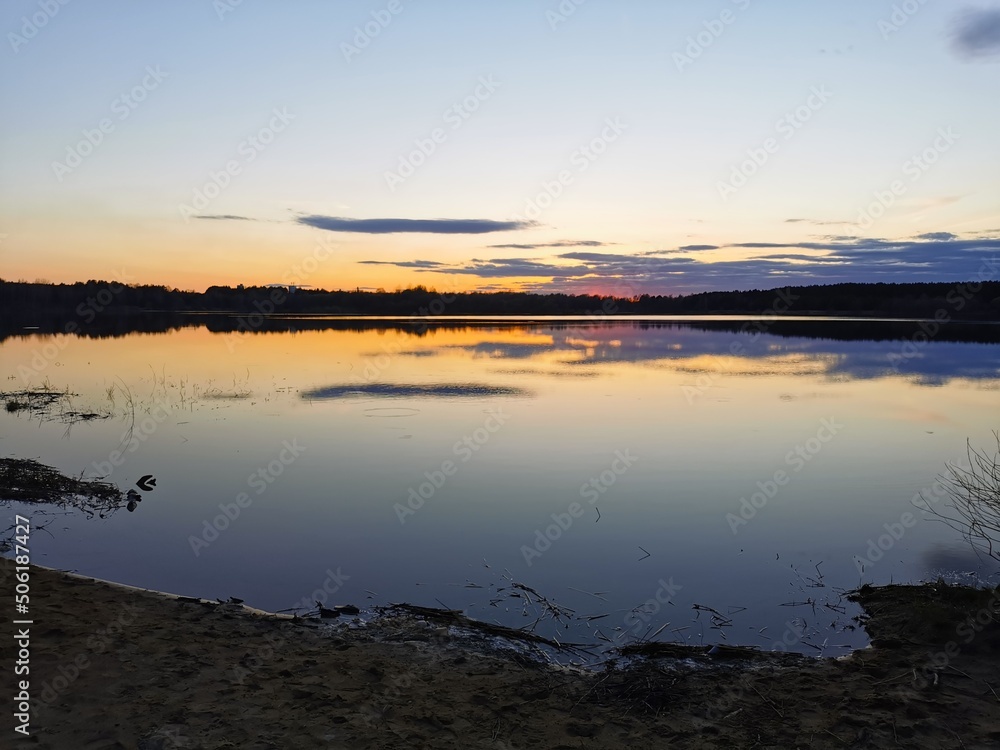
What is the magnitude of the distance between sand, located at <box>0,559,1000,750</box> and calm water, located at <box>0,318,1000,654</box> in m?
0.76

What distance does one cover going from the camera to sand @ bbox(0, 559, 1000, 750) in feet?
15.1

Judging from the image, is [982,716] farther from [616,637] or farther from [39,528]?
[39,528]

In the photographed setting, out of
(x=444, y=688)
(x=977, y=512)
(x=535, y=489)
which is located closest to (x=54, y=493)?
(x=535, y=489)

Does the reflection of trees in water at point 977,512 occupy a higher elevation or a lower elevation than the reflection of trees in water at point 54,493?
higher

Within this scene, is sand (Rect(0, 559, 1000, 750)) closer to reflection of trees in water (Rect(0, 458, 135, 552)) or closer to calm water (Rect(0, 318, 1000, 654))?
calm water (Rect(0, 318, 1000, 654))

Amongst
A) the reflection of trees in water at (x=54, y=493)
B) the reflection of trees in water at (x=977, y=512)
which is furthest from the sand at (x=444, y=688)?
the reflection of trees in water at (x=54, y=493)

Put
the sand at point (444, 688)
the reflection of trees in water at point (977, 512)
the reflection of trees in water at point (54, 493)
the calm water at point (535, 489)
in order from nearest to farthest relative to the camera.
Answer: the sand at point (444, 688) → the calm water at point (535, 489) → the reflection of trees in water at point (977, 512) → the reflection of trees in water at point (54, 493)

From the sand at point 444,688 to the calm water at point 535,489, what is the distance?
2.50 ft

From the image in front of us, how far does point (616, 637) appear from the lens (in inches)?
253

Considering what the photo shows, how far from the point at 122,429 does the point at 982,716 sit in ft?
54.3

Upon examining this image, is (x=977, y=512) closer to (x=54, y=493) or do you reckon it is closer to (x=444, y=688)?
(x=444, y=688)

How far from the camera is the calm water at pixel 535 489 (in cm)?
760

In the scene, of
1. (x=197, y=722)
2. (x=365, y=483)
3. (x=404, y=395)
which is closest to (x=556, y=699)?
(x=197, y=722)

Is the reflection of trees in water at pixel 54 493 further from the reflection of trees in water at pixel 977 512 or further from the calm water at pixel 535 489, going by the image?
the reflection of trees in water at pixel 977 512
